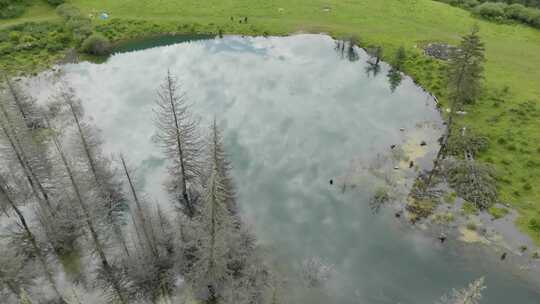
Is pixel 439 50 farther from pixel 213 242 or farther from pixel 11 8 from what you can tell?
pixel 11 8

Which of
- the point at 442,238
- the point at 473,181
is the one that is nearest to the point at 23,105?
the point at 442,238

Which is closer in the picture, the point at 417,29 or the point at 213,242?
the point at 213,242

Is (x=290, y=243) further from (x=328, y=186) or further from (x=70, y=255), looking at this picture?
(x=70, y=255)

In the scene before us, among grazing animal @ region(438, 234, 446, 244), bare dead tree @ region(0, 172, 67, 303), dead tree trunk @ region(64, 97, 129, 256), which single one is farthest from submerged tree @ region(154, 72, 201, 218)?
grazing animal @ region(438, 234, 446, 244)

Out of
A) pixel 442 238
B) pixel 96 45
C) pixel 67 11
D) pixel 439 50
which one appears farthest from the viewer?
pixel 67 11

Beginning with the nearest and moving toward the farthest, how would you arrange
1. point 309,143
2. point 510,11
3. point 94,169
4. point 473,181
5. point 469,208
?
1. point 94,169
2. point 469,208
3. point 473,181
4. point 309,143
5. point 510,11

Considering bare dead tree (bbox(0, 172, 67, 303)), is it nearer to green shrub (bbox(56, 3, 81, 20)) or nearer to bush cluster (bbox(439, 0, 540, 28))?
green shrub (bbox(56, 3, 81, 20))

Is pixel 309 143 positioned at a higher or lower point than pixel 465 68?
lower

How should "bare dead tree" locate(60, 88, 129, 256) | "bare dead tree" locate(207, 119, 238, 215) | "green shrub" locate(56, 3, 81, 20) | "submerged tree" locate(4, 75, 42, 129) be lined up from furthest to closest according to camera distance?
"green shrub" locate(56, 3, 81, 20) → "submerged tree" locate(4, 75, 42, 129) → "bare dead tree" locate(60, 88, 129, 256) → "bare dead tree" locate(207, 119, 238, 215)
